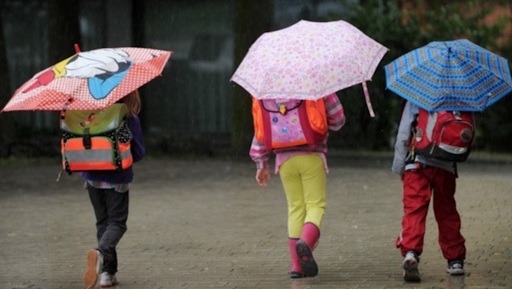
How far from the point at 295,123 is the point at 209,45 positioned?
55.8 ft

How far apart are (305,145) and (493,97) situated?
4.18 ft

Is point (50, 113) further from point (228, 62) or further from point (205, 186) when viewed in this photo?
point (205, 186)

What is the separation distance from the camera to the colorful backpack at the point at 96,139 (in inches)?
317

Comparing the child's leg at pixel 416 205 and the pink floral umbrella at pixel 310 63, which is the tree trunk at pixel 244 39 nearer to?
the pink floral umbrella at pixel 310 63

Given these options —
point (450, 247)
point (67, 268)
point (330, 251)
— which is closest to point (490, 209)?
point (330, 251)

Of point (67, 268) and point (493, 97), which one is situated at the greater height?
point (493, 97)

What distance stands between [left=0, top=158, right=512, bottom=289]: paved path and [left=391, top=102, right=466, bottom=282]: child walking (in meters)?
0.20

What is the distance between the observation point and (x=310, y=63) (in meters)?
8.05

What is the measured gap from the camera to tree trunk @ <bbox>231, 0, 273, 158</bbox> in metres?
20.3

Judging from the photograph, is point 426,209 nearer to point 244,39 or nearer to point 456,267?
point 456,267

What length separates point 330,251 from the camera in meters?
9.73

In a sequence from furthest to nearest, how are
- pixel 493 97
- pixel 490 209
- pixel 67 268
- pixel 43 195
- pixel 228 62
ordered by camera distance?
pixel 228 62, pixel 43 195, pixel 490 209, pixel 67 268, pixel 493 97

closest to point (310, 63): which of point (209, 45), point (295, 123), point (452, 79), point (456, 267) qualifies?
point (295, 123)

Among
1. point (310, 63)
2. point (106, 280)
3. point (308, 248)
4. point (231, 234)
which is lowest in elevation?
point (231, 234)
